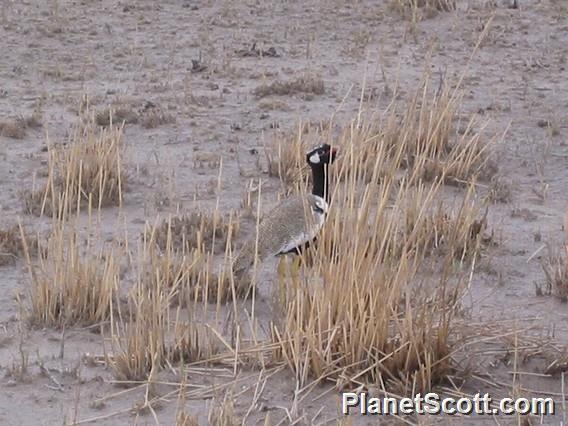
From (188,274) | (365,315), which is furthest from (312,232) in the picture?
(365,315)

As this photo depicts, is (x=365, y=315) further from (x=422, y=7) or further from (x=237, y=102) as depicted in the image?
(x=422, y=7)

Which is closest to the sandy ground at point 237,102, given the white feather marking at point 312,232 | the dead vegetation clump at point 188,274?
the dead vegetation clump at point 188,274

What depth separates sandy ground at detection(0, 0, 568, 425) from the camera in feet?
18.3

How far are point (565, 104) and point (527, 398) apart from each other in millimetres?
5565

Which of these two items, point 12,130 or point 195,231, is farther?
point 12,130

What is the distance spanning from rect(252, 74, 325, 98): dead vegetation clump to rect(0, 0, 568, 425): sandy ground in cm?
10

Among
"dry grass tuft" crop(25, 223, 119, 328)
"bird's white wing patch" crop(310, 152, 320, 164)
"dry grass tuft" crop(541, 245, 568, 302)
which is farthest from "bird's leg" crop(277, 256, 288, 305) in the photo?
"dry grass tuft" crop(541, 245, 568, 302)

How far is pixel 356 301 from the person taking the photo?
206 inches

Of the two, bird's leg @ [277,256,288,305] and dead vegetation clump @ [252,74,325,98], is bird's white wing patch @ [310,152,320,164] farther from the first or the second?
dead vegetation clump @ [252,74,325,98]

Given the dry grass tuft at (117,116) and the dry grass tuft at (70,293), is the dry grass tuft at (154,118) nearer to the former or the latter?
the dry grass tuft at (117,116)

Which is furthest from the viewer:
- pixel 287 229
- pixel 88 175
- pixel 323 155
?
pixel 88 175

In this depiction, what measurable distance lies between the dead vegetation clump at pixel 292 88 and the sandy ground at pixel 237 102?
103mm

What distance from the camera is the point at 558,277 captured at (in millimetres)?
6527

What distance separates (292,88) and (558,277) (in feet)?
14.8
